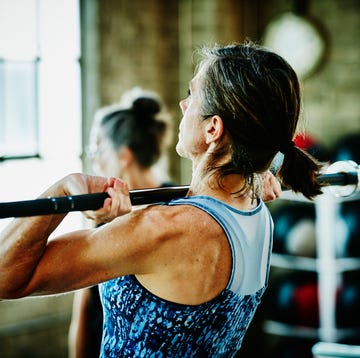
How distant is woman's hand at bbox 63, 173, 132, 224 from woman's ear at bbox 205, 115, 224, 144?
212 mm

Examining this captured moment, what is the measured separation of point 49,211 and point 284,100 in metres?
0.54

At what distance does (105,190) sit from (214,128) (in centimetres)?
26

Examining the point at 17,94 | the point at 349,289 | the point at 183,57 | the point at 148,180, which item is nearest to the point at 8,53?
the point at 17,94

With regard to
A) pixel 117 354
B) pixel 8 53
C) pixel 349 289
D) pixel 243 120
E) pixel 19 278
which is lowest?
pixel 349 289

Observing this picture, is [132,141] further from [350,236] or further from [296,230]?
[350,236]

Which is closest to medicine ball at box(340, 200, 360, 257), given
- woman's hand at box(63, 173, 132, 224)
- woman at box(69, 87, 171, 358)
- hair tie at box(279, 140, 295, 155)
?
woman at box(69, 87, 171, 358)

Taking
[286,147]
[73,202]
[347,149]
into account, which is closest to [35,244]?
[73,202]

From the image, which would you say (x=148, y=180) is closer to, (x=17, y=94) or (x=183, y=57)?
(x=17, y=94)

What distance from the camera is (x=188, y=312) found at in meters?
1.35

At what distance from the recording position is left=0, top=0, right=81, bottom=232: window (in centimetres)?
399

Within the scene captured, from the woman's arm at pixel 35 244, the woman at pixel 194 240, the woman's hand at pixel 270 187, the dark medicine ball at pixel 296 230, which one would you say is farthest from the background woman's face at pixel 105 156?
the dark medicine ball at pixel 296 230

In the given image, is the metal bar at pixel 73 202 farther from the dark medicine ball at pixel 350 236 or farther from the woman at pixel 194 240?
the dark medicine ball at pixel 350 236

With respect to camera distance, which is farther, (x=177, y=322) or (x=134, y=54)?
(x=134, y=54)

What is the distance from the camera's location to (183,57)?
473 cm
